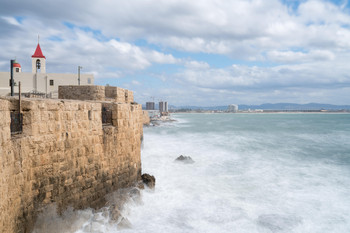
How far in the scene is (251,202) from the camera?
9.10 meters

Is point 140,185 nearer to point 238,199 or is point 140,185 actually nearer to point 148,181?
point 148,181

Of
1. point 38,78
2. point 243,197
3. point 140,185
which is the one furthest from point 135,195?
point 38,78

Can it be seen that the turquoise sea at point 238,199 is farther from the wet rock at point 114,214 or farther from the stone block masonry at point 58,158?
the stone block masonry at point 58,158

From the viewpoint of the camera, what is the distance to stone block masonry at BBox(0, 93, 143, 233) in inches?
176

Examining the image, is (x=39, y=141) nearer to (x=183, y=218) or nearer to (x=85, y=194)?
(x=85, y=194)

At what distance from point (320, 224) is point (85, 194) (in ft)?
22.4

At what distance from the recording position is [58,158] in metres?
5.62

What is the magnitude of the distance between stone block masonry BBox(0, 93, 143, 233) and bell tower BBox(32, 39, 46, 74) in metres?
20.6

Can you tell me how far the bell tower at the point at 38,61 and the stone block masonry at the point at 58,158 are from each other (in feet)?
67.5

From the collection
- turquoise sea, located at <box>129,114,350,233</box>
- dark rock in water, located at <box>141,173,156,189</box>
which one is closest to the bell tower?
turquoise sea, located at <box>129,114,350,233</box>

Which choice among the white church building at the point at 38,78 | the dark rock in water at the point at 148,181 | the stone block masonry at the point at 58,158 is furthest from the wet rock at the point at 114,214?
Result: the white church building at the point at 38,78

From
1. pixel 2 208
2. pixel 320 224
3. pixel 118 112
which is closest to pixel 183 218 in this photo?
pixel 118 112

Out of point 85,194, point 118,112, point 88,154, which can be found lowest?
point 85,194

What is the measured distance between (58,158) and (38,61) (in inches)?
899
